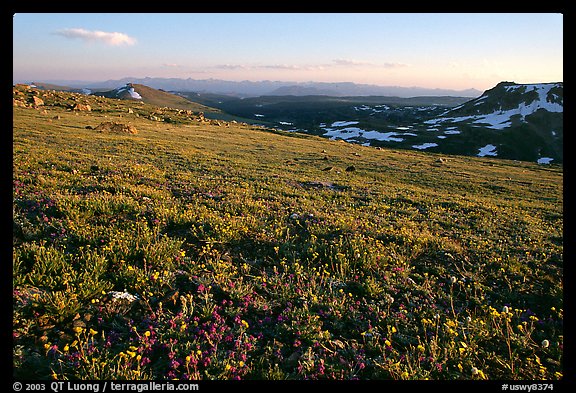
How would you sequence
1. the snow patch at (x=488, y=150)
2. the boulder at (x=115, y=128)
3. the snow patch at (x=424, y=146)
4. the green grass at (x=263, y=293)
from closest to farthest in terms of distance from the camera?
1. the green grass at (x=263, y=293)
2. the boulder at (x=115, y=128)
3. the snow patch at (x=424, y=146)
4. the snow patch at (x=488, y=150)

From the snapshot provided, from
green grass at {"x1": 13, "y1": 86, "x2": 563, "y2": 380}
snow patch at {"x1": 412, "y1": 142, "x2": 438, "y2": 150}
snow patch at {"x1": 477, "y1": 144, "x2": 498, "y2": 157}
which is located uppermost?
snow patch at {"x1": 412, "y1": 142, "x2": 438, "y2": 150}

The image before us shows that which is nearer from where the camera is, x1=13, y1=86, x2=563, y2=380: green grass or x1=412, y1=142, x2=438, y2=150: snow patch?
x1=13, y1=86, x2=563, y2=380: green grass

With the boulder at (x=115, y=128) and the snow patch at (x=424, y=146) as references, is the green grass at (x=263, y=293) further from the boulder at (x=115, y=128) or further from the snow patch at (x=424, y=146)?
the snow patch at (x=424, y=146)

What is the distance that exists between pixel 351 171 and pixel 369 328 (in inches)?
913

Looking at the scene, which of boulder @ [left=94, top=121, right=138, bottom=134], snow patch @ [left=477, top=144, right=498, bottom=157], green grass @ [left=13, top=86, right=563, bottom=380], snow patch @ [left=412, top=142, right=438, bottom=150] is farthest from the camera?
snow patch @ [left=477, top=144, right=498, bottom=157]

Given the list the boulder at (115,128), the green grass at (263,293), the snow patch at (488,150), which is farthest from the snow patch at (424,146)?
the green grass at (263,293)

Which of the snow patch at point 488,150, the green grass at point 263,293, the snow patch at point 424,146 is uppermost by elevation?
the snow patch at point 424,146

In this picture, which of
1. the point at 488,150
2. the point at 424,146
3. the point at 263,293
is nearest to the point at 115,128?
the point at 263,293

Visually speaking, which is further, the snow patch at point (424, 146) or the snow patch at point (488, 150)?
the snow patch at point (488, 150)

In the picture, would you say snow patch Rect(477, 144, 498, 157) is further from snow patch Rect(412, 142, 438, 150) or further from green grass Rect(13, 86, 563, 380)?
green grass Rect(13, 86, 563, 380)

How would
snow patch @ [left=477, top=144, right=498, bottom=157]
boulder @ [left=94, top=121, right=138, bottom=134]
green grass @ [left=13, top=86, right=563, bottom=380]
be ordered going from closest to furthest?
green grass @ [left=13, top=86, right=563, bottom=380], boulder @ [left=94, top=121, right=138, bottom=134], snow patch @ [left=477, top=144, right=498, bottom=157]

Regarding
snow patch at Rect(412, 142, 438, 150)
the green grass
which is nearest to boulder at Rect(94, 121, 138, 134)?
the green grass

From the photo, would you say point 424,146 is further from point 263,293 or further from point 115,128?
point 263,293
